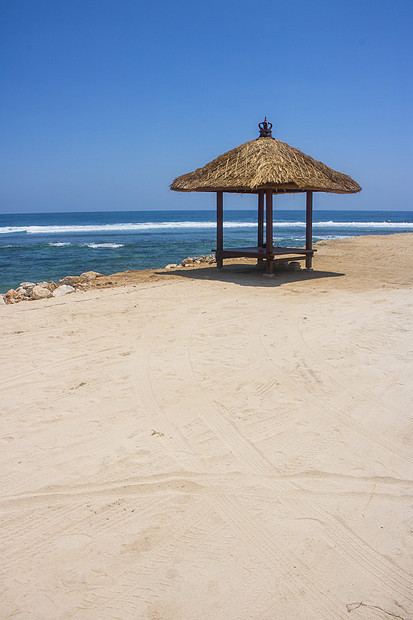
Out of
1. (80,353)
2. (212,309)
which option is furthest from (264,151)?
(80,353)

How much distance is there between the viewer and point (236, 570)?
2.10 meters

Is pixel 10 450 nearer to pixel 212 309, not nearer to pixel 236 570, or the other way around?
pixel 236 570

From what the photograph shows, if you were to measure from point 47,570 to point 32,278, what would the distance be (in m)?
13.9

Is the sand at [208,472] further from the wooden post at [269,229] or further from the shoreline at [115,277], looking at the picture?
the shoreline at [115,277]

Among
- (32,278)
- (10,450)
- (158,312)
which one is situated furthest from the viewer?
(32,278)

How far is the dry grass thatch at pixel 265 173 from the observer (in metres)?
9.04

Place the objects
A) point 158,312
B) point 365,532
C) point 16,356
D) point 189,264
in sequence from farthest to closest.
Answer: point 189,264 → point 158,312 → point 16,356 → point 365,532

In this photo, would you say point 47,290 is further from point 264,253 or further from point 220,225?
point 264,253

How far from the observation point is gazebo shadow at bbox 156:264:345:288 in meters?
9.84

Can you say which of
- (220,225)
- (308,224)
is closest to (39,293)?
(220,225)

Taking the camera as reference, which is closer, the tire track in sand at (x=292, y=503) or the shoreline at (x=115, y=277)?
the tire track in sand at (x=292, y=503)

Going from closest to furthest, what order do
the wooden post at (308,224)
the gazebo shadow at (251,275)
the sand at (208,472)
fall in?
the sand at (208,472) < the gazebo shadow at (251,275) < the wooden post at (308,224)

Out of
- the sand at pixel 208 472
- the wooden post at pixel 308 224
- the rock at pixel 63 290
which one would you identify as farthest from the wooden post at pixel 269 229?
the rock at pixel 63 290

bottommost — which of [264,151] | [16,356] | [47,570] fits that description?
[47,570]
